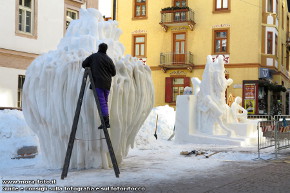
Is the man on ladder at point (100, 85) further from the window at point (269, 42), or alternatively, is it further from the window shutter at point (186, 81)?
the window at point (269, 42)

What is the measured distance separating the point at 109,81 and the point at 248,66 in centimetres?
2558

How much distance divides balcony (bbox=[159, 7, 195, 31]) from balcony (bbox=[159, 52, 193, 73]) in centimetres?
213

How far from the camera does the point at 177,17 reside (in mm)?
33938

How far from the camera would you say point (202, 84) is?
16.2 metres

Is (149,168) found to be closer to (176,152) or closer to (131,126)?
(131,126)

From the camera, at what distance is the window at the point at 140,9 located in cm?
3589

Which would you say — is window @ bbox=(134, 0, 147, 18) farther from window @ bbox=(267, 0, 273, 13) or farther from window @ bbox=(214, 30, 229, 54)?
window @ bbox=(267, 0, 273, 13)

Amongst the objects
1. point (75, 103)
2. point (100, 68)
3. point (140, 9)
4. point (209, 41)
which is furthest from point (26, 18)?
point (140, 9)

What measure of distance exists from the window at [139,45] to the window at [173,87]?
3.09 meters

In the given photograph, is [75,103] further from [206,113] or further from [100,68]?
[206,113]

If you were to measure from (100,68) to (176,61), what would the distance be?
26.6 metres

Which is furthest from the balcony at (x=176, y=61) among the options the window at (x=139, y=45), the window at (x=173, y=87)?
the window at (x=139, y=45)

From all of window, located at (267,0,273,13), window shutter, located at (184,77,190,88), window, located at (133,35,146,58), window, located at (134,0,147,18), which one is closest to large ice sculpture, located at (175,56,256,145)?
Answer: window shutter, located at (184,77,190,88)

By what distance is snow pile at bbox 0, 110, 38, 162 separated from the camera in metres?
10.4
